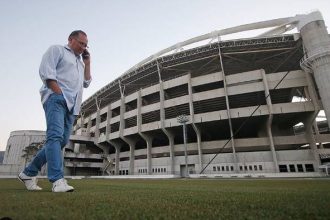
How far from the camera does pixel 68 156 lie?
47.0 metres

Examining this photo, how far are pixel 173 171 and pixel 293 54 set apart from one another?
24.1 m

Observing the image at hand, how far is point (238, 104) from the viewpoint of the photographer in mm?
32156

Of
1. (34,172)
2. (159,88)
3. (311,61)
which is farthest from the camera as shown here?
(159,88)

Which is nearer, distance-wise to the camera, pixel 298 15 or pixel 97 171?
pixel 298 15

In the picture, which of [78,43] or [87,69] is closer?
[78,43]

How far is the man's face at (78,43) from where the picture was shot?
3.79 m

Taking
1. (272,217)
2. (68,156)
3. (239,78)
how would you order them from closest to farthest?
(272,217), (239,78), (68,156)

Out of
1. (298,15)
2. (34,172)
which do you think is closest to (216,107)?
(298,15)

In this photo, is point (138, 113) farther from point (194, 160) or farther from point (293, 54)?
point (293, 54)

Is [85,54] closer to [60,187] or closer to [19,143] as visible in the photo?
[60,187]

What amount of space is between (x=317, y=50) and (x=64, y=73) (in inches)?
1190

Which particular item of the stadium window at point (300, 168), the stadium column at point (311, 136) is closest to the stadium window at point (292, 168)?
the stadium window at point (300, 168)

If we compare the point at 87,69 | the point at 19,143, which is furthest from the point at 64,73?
the point at 19,143

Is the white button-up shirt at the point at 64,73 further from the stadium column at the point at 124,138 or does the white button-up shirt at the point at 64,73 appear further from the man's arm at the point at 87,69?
the stadium column at the point at 124,138
